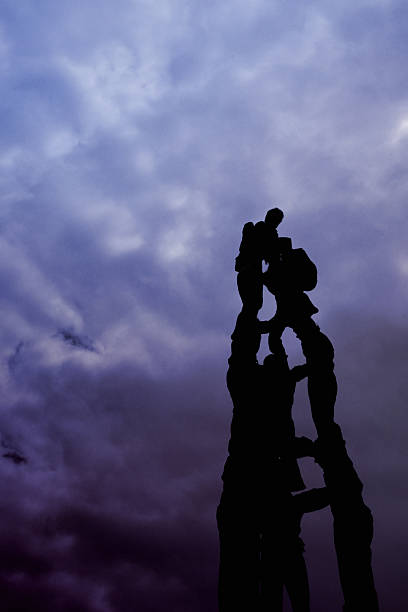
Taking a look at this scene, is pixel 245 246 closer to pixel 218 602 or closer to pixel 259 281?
pixel 259 281

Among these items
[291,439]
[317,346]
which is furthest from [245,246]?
[291,439]

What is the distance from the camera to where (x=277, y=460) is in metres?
11.6

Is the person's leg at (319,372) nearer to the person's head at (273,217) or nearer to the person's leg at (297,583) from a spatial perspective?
the person's leg at (297,583)

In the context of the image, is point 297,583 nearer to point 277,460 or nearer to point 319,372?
point 277,460

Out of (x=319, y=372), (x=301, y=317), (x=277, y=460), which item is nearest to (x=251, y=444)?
(x=277, y=460)

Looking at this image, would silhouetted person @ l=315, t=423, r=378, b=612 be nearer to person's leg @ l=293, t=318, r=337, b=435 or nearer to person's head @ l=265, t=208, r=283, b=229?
person's leg @ l=293, t=318, r=337, b=435

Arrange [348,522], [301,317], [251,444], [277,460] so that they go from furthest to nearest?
[301,317], [277,460], [251,444], [348,522]

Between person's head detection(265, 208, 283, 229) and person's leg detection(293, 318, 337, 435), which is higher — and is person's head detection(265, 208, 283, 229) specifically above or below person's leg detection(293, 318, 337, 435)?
above

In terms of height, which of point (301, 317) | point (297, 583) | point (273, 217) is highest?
point (273, 217)

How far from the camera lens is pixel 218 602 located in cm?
1005

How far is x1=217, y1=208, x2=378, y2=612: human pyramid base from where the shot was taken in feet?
33.2

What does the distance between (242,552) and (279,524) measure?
37.2 inches

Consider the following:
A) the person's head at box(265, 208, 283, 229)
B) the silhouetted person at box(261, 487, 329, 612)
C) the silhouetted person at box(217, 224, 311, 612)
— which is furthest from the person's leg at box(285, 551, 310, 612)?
the person's head at box(265, 208, 283, 229)

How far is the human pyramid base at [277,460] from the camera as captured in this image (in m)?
10.1
